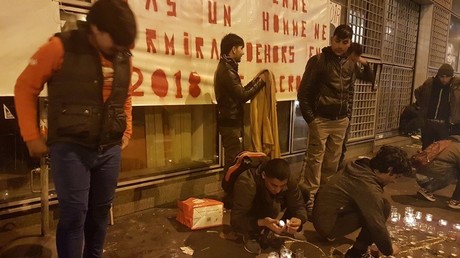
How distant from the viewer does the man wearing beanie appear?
5.85 feet

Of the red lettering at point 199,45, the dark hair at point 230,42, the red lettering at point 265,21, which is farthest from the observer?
the red lettering at point 265,21

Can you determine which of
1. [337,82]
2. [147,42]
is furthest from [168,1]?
[337,82]

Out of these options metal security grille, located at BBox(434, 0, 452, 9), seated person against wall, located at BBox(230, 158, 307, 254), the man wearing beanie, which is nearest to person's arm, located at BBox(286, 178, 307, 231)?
seated person against wall, located at BBox(230, 158, 307, 254)

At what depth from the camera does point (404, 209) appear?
440 centimetres

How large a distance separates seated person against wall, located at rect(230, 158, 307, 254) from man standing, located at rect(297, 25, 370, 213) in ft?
3.05

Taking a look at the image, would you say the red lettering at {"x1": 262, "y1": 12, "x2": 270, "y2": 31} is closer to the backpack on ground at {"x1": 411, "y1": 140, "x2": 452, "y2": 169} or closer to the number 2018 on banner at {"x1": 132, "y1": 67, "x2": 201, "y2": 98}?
the number 2018 on banner at {"x1": 132, "y1": 67, "x2": 201, "y2": 98}

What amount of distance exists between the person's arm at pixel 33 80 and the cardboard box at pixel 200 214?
1990 mm

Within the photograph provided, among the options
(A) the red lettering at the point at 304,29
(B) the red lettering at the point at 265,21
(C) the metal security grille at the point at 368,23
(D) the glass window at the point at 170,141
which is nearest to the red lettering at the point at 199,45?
(D) the glass window at the point at 170,141

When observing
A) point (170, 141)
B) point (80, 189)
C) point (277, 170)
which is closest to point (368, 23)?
point (170, 141)

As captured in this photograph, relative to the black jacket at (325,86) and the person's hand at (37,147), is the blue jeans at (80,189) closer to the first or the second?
the person's hand at (37,147)

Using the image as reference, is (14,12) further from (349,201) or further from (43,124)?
(349,201)

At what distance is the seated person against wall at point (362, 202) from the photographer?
2.79 m

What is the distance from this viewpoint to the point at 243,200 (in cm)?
299

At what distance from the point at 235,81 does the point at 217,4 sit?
1013mm
